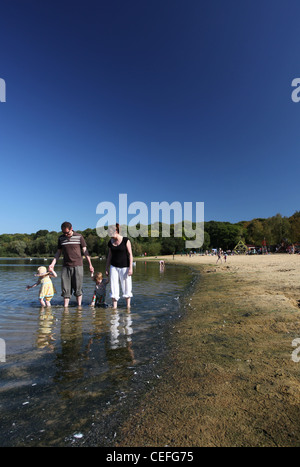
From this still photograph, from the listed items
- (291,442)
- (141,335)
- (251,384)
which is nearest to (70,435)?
(291,442)

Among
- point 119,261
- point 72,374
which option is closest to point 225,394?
point 72,374

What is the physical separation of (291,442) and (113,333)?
3504mm

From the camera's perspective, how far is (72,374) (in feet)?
9.46

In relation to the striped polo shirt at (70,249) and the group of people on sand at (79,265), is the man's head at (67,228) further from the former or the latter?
the striped polo shirt at (70,249)

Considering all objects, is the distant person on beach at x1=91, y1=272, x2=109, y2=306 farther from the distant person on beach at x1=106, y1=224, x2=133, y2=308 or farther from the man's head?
the man's head

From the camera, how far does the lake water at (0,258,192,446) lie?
1902 millimetres

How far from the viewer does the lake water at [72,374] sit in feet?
6.24

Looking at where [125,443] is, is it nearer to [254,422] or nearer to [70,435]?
[70,435]

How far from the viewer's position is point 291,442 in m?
1.64

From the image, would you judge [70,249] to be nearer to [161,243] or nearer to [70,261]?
[70,261]

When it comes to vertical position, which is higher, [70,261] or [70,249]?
[70,249]

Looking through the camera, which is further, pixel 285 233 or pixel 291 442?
pixel 285 233

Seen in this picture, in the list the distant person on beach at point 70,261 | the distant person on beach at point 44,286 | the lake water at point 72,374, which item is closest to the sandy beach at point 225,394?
the lake water at point 72,374
